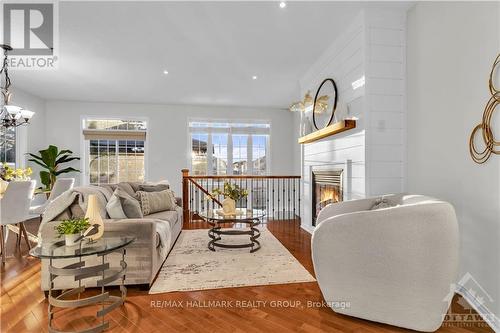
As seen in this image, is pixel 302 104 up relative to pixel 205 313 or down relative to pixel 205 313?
up

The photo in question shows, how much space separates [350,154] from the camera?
340 centimetres

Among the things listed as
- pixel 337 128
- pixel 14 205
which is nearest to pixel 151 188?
pixel 14 205

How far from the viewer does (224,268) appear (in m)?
2.99

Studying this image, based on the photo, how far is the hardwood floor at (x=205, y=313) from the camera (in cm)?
191

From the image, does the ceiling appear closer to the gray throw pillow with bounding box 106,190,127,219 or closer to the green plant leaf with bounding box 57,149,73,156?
the green plant leaf with bounding box 57,149,73,156

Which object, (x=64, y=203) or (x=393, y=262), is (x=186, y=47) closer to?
(x=64, y=203)

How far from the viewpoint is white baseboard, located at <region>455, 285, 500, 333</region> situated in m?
1.94

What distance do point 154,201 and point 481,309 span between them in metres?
3.68

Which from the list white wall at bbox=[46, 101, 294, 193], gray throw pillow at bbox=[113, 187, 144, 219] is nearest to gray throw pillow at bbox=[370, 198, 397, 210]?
gray throw pillow at bbox=[113, 187, 144, 219]

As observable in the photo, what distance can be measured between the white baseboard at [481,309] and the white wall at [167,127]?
5.37m

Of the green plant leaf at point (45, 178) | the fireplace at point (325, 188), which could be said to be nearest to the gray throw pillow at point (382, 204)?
the fireplace at point (325, 188)

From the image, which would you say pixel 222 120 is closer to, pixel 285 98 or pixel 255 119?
pixel 255 119

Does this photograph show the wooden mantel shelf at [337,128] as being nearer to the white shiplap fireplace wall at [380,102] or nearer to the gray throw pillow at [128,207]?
the white shiplap fireplace wall at [380,102]

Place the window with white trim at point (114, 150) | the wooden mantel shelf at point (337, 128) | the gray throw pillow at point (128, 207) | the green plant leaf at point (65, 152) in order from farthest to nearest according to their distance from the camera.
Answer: the window with white trim at point (114, 150) → the green plant leaf at point (65, 152) → the wooden mantel shelf at point (337, 128) → the gray throw pillow at point (128, 207)
